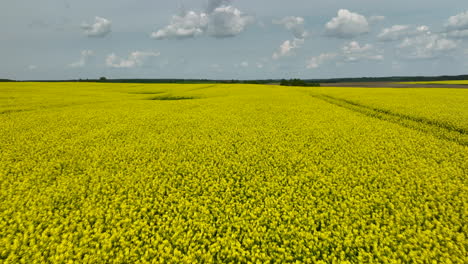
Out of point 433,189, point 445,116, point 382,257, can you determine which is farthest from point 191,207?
point 445,116

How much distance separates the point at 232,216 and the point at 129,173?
5.05 metres

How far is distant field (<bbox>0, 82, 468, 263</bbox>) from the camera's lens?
593 centimetres

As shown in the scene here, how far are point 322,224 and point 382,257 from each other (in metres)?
1.56

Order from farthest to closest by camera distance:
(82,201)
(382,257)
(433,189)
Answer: (433,189) < (82,201) < (382,257)

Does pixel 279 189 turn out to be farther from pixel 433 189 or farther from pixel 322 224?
pixel 433 189

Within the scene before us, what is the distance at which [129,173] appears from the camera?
31.2 ft

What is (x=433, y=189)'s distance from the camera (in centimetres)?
818

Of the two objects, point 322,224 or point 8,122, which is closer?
point 322,224

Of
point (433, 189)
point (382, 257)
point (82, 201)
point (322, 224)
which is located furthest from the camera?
point (433, 189)

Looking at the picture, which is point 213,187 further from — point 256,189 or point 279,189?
point 279,189

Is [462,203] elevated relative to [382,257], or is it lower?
elevated

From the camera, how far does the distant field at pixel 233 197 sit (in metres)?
5.93

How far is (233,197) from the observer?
26.1ft

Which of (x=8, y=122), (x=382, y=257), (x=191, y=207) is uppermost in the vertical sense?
(x=8, y=122)
